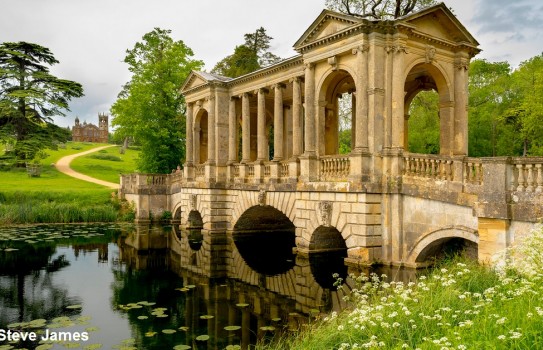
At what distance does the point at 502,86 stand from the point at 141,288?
30.0m

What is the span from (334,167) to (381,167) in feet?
6.54

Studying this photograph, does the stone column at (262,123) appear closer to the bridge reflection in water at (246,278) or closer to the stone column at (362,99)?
the bridge reflection in water at (246,278)

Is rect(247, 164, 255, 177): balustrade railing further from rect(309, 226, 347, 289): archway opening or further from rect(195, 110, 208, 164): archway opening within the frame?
rect(195, 110, 208, 164): archway opening

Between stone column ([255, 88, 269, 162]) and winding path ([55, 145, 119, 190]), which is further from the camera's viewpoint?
winding path ([55, 145, 119, 190])

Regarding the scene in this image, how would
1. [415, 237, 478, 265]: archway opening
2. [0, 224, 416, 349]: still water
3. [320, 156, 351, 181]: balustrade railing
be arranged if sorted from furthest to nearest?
1. [320, 156, 351, 181]: balustrade railing
2. [415, 237, 478, 265]: archway opening
3. [0, 224, 416, 349]: still water

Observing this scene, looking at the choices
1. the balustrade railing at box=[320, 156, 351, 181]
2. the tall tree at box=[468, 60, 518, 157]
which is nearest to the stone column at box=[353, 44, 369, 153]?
the balustrade railing at box=[320, 156, 351, 181]

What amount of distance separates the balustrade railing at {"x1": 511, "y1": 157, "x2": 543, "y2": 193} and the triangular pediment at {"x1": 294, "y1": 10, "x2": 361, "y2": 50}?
6.55 meters

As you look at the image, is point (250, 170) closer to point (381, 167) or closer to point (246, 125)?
point (246, 125)

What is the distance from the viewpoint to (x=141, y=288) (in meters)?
13.2

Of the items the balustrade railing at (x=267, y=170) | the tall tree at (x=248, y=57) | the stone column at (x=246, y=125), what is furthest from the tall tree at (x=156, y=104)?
the balustrade railing at (x=267, y=170)

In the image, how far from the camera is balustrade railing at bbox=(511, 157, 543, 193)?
955cm

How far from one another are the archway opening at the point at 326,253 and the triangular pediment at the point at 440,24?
735 centimetres

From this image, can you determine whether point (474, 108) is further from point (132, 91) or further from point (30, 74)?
point (30, 74)

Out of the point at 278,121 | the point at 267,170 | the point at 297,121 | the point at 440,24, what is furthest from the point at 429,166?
the point at 267,170
